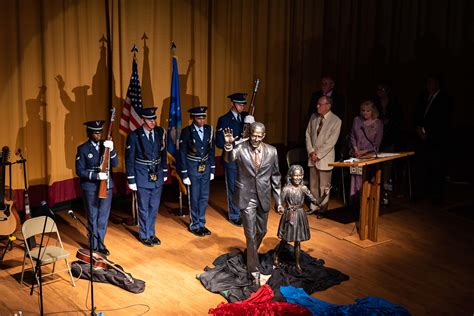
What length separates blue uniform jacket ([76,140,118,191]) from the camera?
7.22 m

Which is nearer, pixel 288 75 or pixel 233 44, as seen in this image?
pixel 233 44

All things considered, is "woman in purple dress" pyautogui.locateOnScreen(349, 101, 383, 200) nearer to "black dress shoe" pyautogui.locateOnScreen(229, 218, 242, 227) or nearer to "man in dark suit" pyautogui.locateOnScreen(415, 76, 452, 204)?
"man in dark suit" pyautogui.locateOnScreen(415, 76, 452, 204)

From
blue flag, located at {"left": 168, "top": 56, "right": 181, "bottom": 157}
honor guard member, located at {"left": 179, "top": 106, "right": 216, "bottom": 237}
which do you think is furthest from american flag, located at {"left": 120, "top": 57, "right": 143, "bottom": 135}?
honor guard member, located at {"left": 179, "top": 106, "right": 216, "bottom": 237}

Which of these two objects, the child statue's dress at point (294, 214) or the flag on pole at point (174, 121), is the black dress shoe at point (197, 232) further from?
the child statue's dress at point (294, 214)

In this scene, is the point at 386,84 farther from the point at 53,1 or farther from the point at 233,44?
the point at 53,1

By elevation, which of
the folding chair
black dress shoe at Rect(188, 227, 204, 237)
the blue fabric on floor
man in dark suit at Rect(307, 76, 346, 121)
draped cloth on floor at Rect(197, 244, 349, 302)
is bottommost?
the blue fabric on floor

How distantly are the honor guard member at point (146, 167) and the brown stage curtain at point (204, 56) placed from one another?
166 centimetres

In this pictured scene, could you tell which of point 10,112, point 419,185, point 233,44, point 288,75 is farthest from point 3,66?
point 419,185

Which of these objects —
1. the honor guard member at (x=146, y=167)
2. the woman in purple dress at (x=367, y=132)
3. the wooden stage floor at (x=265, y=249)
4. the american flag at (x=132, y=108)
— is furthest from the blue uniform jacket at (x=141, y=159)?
the woman in purple dress at (x=367, y=132)

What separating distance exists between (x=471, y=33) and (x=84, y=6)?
24.7 feet

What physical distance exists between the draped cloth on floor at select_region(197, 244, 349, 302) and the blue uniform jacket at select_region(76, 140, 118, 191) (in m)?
1.61

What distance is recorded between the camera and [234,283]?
22.0 feet

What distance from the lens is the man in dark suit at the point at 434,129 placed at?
Result: 9.41 meters

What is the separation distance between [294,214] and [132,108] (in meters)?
2.99
